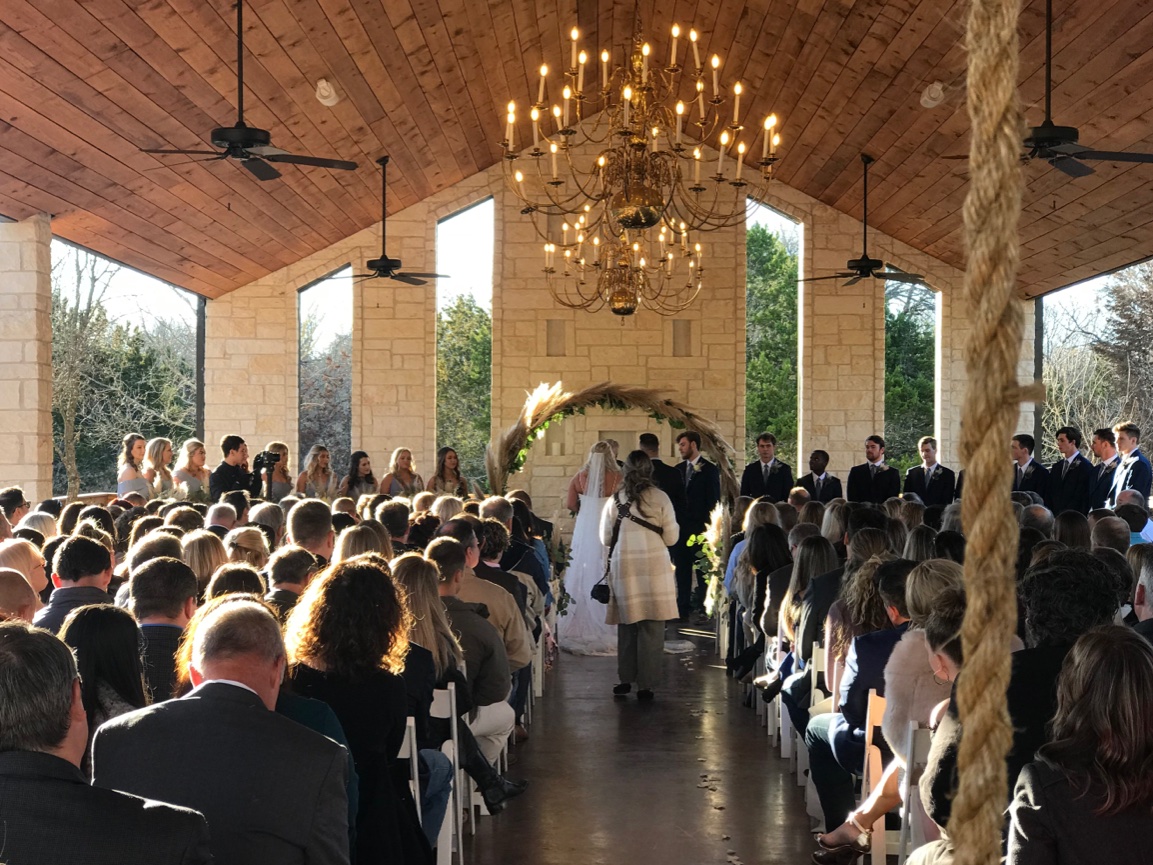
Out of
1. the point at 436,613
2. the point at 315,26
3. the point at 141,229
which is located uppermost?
the point at 315,26

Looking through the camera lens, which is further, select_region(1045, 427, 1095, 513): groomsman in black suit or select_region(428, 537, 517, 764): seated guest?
select_region(1045, 427, 1095, 513): groomsman in black suit

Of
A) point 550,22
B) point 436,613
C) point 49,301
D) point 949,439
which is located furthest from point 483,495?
point 949,439

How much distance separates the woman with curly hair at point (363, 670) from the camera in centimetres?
295

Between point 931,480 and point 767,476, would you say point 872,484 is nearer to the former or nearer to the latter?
point 931,480

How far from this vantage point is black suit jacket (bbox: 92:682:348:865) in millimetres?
2158

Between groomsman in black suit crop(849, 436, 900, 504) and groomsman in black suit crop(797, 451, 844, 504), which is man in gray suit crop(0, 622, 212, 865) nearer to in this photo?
groomsman in black suit crop(797, 451, 844, 504)

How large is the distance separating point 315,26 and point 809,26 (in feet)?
12.9

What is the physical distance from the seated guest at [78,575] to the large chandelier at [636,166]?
290 centimetres

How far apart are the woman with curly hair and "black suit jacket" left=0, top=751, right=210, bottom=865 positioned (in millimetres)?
1195

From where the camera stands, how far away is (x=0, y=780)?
5.60 ft

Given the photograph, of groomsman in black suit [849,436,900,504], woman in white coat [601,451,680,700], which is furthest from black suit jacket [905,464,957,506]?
woman in white coat [601,451,680,700]

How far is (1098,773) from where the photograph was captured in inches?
80.0

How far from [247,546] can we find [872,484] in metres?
7.90

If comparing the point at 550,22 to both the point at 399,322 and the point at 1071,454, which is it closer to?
the point at 399,322
